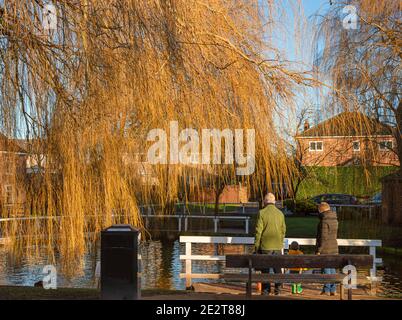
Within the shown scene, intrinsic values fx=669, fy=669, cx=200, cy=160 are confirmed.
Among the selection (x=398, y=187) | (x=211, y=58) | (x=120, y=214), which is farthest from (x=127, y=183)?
(x=398, y=187)

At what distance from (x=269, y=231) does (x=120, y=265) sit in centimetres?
303

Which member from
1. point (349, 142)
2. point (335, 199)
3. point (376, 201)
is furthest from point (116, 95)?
point (335, 199)

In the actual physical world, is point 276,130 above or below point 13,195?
above

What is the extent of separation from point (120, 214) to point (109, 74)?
1838mm

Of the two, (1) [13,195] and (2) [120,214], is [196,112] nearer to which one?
(2) [120,214]

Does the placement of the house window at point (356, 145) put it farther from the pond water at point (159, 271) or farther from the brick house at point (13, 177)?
the brick house at point (13, 177)

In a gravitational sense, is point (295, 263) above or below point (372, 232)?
above

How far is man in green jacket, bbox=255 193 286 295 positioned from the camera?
9812mm

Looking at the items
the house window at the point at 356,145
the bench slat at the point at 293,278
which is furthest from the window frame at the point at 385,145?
the bench slat at the point at 293,278

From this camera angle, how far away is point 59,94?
7.46m

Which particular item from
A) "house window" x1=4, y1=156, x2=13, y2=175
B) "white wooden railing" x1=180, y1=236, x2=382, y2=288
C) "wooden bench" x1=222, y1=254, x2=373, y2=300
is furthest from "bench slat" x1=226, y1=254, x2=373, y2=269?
"house window" x1=4, y1=156, x2=13, y2=175

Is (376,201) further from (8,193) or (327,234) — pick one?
(8,193)

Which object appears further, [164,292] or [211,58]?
[164,292]

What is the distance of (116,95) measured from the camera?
7.48m
